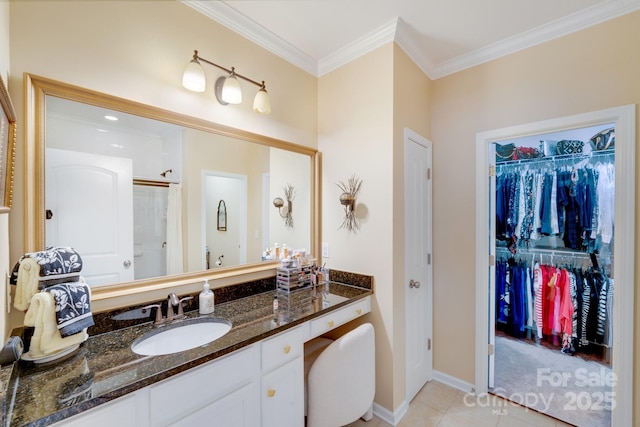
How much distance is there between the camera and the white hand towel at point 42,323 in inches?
36.9

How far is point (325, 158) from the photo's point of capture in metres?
2.31

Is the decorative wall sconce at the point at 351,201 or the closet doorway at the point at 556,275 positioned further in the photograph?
the decorative wall sconce at the point at 351,201

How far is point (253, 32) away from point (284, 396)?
2250mm

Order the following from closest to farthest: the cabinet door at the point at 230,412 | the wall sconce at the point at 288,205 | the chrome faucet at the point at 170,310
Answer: the cabinet door at the point at 230,412
the chrome faucet at the point at 170,310
the wall sconce at the point at 288,205

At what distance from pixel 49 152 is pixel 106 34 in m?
0.63

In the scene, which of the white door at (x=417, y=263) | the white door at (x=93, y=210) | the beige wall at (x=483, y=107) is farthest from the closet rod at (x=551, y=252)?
the white door at (x=93, y=210)

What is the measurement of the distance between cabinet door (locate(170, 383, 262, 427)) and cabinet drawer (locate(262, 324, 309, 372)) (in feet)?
0.39

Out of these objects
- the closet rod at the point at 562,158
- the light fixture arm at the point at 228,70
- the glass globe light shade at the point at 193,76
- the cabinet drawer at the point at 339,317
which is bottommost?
the cabinet drawer at the point at 339,317

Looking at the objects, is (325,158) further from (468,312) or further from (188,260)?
(468,312)

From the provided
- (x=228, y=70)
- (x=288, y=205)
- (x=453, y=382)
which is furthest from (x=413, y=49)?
(x=453, y=382)

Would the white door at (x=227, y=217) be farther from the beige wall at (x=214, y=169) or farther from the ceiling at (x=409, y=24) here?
the ceiling at (x=409, y=24)

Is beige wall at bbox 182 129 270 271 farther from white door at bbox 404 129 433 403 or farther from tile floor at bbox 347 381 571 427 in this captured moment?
tile floor at bbox 347 381 571 427

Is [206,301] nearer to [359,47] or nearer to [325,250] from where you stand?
[325,250]

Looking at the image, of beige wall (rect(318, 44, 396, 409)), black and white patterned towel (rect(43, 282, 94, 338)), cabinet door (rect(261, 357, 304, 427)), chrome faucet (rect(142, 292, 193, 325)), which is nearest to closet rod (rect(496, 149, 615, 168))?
beige wall (rect(318, 44, 396, 409))
